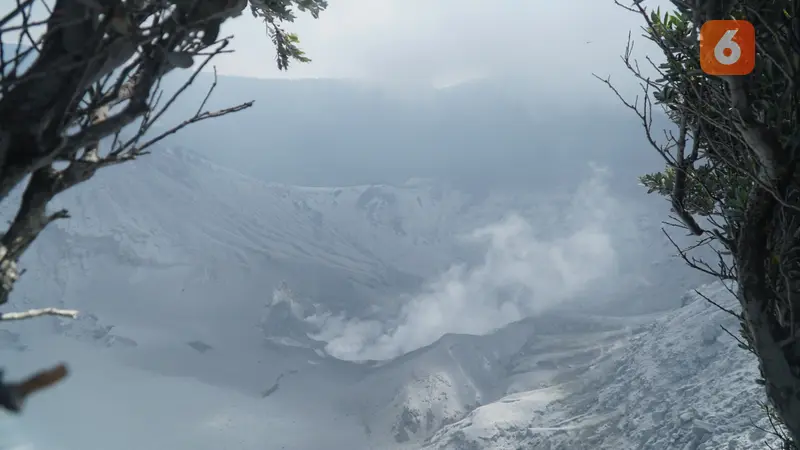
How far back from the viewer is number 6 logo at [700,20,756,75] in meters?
3.75

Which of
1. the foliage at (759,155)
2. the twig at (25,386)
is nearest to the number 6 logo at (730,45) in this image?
the foliage at (759,155)

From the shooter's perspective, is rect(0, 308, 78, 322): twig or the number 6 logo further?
the number 6 logo

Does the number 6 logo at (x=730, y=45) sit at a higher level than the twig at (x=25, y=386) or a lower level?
higher

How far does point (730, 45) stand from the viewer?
3822 millimetres

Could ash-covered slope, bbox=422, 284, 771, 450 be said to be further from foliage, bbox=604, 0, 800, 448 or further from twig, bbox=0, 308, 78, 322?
twig, bbox=0, 308, 78, 322

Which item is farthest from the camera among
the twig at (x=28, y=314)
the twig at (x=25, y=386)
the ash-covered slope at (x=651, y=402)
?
the ash-covered slope at (x=651, y=402)

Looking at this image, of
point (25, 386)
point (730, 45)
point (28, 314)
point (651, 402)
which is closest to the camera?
point (25, 386)

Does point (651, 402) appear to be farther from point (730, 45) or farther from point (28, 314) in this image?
point (28, 314)

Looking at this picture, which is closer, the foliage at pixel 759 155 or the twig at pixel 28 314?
the twig at pixel 28 314

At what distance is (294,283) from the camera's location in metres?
149

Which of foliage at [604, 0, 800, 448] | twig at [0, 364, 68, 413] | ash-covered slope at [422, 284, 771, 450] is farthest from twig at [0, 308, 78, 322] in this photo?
ash-covered slope at [422, 284, 771, 450]

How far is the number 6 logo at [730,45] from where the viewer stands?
375cm

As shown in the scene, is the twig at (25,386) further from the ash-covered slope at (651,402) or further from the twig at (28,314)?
the ash-covered slope at (651,402)

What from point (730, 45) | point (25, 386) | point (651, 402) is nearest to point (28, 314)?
point (25, 386)
